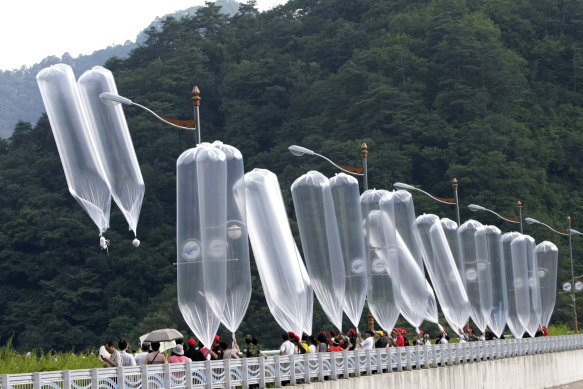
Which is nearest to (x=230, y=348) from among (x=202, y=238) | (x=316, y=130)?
(x=202, y=238)

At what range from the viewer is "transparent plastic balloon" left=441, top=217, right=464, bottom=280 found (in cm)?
3450

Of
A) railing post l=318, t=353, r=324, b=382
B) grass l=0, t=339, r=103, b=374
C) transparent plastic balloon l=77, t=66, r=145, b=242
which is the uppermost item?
transparent plastic balloon l=77, t=66, r=145, b=242

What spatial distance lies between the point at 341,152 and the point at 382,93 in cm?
1110

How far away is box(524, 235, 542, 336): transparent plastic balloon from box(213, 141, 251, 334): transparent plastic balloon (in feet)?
66.1

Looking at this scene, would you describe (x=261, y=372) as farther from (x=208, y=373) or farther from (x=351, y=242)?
(x=351, y=242)

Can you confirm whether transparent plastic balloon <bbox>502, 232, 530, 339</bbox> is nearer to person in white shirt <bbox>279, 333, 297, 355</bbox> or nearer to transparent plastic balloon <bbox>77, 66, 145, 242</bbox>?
person in white shirt <bbox>279, 333, 297, 355</bbox>

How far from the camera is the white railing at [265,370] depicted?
1423 centimetres

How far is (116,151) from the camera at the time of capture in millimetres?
24094

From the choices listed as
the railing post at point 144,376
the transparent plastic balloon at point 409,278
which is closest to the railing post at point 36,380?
the railing post at point 144,376

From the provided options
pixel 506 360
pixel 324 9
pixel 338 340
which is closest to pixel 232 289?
pixel 338 340

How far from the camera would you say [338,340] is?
83.5 ft

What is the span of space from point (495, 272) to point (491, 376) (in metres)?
4.57

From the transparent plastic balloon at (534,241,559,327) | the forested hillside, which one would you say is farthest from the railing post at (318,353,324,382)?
the forested hillside

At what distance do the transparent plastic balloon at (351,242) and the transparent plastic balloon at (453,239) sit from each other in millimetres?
7743
